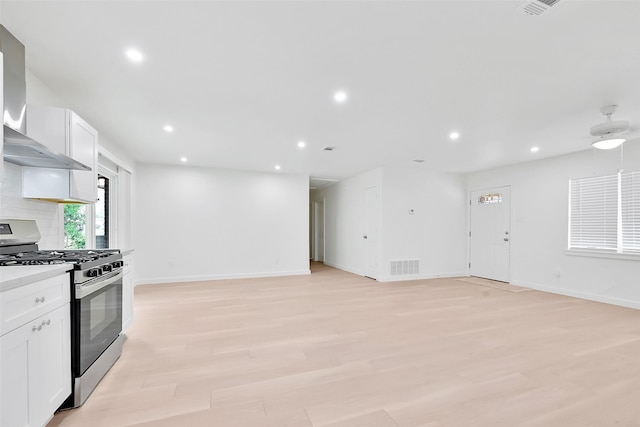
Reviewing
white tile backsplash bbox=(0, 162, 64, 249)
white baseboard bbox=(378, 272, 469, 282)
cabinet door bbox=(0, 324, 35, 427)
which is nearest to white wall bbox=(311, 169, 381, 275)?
white baseboard bbox=(378, 272, 469, 282)

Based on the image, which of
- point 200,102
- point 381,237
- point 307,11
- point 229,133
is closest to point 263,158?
point 229,133

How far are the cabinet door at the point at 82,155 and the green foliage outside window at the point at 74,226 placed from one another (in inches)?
32.8

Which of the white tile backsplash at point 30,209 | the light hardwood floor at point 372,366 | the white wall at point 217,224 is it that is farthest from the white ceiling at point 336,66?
the light hardwood floor at point 372,366

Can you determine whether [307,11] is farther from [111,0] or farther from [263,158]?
[263,158]

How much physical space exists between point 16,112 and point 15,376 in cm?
179

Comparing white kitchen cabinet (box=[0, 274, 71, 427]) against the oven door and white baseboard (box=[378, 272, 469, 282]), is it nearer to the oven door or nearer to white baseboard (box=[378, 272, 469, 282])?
the oven door

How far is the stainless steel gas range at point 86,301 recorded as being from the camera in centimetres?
186

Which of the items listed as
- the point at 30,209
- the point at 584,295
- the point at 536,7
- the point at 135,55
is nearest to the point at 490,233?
the point at 584,295

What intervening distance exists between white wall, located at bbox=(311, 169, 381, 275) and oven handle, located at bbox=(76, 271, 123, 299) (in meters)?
5.23

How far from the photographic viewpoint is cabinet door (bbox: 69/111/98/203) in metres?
2.41

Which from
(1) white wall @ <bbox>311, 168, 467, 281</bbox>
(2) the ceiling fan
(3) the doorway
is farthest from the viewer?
(3) the doorway

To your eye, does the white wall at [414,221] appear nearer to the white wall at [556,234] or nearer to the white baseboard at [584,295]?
the white wall at [556,234]

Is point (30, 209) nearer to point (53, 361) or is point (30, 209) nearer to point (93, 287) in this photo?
point (93, 287)

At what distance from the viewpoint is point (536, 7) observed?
5.46 feet
